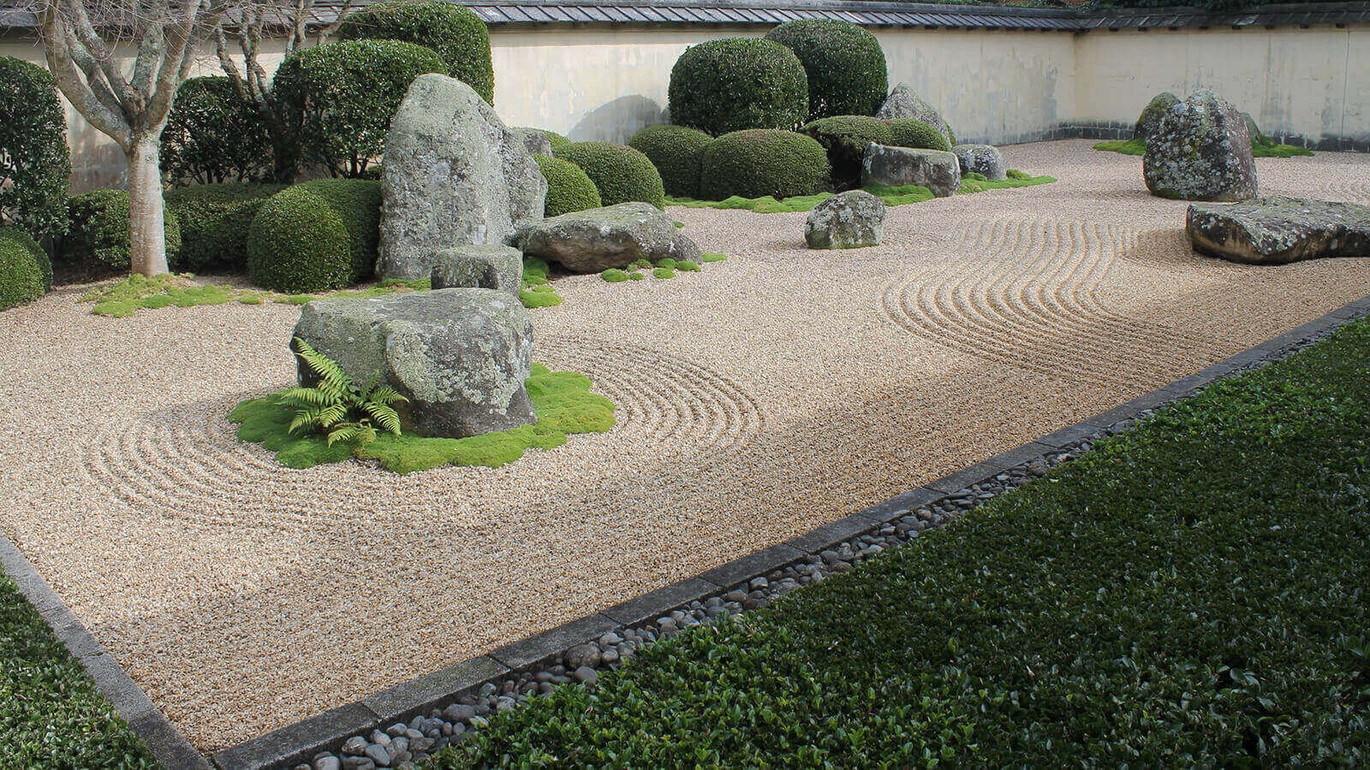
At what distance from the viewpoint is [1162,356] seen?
687 centimetres

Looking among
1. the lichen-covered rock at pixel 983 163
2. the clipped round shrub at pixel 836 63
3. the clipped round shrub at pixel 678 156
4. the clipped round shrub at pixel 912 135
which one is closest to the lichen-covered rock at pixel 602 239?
the clipped round shrub at pixel 678 156

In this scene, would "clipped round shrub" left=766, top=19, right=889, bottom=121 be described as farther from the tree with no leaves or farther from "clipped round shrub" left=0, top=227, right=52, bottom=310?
"clipped round shrub" left=0, top=227, right=52, bottom=310

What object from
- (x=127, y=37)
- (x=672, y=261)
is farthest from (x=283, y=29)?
(x=672, y=261)

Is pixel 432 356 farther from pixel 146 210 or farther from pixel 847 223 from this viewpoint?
pixel 847 223

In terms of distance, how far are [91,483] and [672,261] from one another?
589cm

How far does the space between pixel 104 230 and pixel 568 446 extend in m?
6.32

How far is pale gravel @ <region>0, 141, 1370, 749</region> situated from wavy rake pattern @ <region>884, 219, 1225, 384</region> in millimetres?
42

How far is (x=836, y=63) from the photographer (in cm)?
1667

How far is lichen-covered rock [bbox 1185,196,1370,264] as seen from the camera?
30.9 feet

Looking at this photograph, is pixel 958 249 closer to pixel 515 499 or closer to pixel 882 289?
pixel 882 289

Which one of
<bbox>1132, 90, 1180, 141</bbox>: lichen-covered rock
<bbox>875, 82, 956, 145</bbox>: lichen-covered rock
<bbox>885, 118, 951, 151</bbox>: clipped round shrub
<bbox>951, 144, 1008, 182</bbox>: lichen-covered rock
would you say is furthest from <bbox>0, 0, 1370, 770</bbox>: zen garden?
<bbox>875, 82, 956, 145</bbox>: lichen-covered rock

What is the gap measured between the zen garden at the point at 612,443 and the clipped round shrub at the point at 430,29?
0.15 ft

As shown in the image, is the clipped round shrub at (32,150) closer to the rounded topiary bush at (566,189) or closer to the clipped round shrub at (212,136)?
the clipped round shrub at (212,136)

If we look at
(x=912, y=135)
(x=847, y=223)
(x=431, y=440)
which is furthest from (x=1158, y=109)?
(x=431, y=440)
